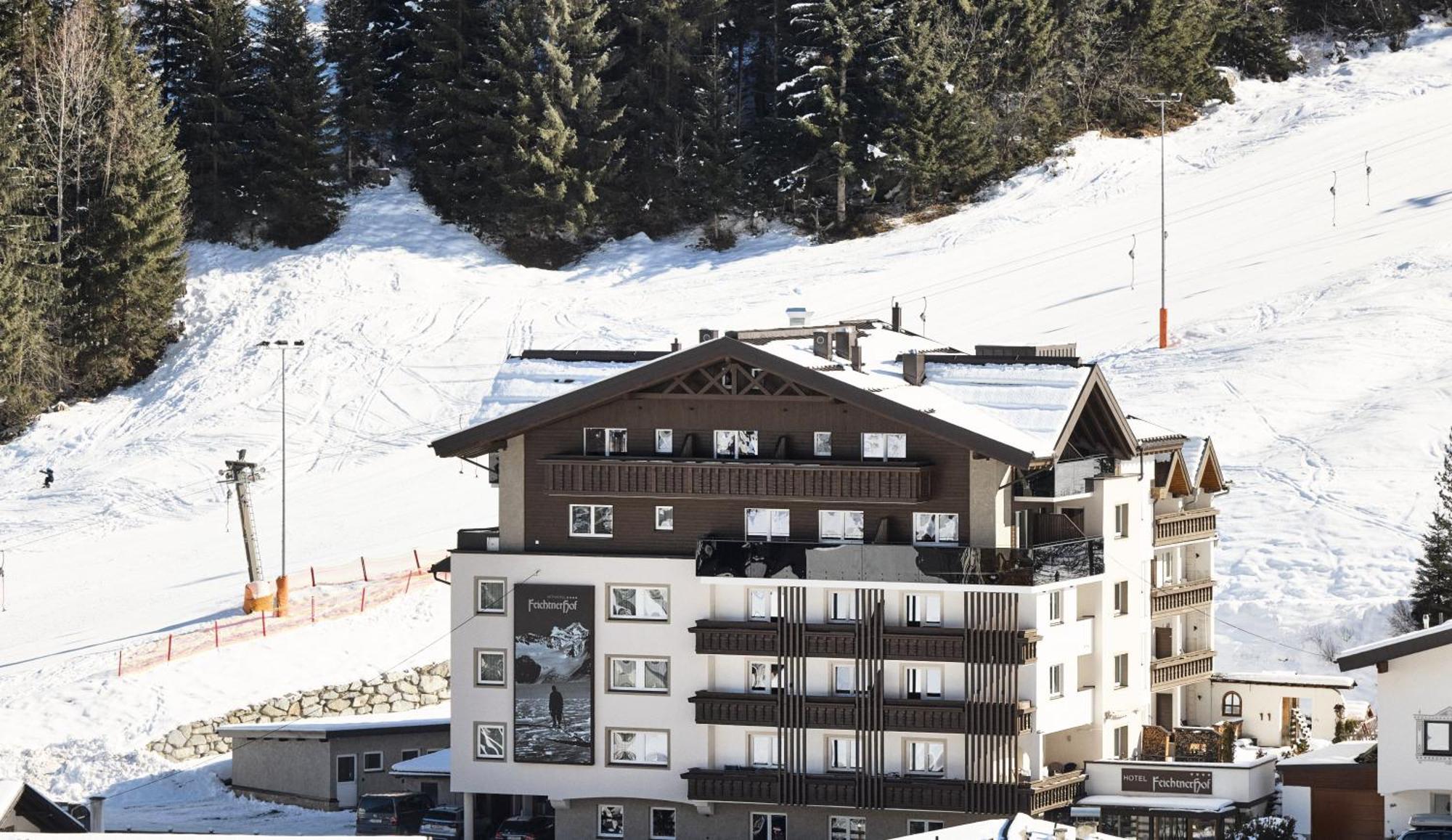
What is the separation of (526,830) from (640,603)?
16.9 ft

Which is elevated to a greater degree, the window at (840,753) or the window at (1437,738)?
the window at (1437,738)

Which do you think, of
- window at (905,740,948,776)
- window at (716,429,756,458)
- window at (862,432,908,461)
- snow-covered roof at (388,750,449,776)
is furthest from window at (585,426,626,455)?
window at (905,740,948,776)

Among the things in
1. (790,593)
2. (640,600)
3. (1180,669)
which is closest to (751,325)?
(1180,669)

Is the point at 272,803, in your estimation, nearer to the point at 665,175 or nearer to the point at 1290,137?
the point at 665,175

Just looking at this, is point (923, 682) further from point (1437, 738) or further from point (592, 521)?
point (1437, 738)

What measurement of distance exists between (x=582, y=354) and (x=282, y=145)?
5546 cm

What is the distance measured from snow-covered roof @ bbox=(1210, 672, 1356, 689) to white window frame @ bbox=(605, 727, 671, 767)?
13801 mm

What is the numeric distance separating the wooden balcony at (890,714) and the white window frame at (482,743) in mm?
4260

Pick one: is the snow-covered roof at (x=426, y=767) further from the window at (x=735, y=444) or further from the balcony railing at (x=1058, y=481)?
the balcony railing at (x=1058, y=481)

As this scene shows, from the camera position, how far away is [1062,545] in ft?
157

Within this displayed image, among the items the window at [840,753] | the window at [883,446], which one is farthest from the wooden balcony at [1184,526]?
the window at [840,753]

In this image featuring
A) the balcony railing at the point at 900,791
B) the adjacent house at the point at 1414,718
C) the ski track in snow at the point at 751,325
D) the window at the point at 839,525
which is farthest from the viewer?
the ski track in snow at the point at 751,325

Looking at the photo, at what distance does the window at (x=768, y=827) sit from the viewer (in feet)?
159

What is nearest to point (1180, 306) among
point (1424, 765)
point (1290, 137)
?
point (1290, 137)
